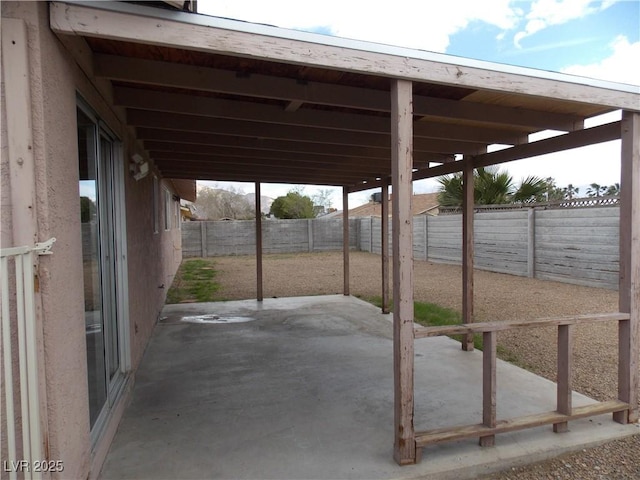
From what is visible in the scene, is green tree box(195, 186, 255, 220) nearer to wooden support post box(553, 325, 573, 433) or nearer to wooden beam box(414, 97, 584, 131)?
wooden beam box(414, 97, 584, 131)

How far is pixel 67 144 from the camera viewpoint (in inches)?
79.9

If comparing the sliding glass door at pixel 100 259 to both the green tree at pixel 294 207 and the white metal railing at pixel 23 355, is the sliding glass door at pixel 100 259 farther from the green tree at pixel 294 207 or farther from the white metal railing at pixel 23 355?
the green tree at pixel 294 207

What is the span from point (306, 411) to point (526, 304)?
601 cm

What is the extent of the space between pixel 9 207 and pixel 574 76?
11.5 feet

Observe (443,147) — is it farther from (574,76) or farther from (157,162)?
(157,162)

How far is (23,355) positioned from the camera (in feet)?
5.12

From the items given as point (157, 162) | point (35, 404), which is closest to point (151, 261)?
point (157, 162)

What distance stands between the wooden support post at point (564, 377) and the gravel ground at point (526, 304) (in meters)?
0.24

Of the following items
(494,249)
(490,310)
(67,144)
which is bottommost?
(490,310)

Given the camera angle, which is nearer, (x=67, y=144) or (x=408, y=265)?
(x=67, y=144)

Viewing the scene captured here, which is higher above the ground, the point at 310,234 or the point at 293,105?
the point at 293,105

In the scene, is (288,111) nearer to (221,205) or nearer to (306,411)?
(306,411)

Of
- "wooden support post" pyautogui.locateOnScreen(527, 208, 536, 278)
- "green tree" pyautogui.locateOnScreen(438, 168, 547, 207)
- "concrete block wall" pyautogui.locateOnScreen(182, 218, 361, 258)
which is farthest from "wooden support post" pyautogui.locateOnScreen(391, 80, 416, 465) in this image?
"concrete block wall" pyautogui.locateOnScreen(182, 218, 361, 258)

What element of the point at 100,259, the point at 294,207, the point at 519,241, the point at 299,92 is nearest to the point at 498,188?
the point at 519,241
